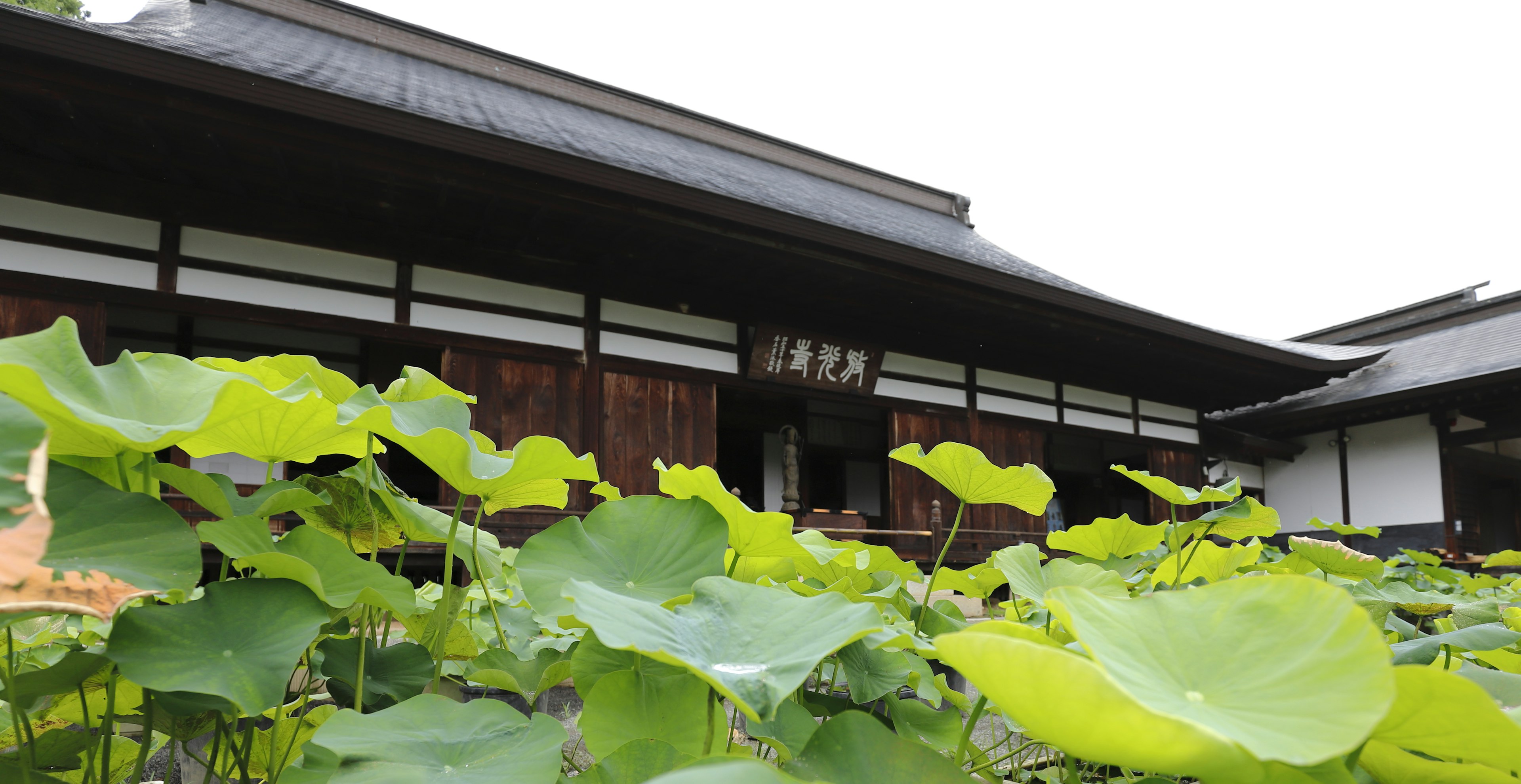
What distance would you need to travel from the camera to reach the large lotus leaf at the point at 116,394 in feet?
1.08

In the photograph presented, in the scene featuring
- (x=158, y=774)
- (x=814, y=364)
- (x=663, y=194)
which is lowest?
(x=158, y=774)

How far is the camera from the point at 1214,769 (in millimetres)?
239

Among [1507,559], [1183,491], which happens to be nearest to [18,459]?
[1183,491]

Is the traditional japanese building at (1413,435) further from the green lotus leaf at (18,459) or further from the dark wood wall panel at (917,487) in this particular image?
the green lotus leaf at (18,459)

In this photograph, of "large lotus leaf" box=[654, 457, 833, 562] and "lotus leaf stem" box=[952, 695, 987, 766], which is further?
"large lotus leaf" box=[654, 457, 833, 562]

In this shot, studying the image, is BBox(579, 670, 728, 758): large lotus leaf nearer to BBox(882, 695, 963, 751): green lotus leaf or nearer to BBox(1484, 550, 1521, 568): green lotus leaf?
BBox(882, 695, 963, 751): green lotus leaf

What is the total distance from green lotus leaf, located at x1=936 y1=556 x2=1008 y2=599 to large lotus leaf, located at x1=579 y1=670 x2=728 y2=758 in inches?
17.9

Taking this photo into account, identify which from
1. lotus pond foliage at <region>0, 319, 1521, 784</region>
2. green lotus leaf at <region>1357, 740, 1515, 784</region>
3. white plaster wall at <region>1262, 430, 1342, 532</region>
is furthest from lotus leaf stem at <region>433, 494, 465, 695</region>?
white plaster wall at <region>1262, 430, 1342, 532</region>

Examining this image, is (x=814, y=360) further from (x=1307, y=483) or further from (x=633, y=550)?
(x=1307, y=483)

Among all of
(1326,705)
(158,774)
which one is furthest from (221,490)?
(158,774)

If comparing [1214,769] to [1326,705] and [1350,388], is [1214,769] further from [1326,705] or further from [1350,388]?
[1350,388]

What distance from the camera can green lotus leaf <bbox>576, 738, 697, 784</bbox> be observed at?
1.18 feet

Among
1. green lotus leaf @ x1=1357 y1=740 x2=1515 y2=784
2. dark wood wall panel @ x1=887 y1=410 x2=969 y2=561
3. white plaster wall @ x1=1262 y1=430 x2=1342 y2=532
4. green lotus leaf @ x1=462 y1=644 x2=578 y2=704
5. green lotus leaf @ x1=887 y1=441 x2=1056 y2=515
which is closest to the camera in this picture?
green lotus leaf @ x1=1357 y1=740 x2=1515 y2=784

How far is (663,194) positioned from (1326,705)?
3.61 m
